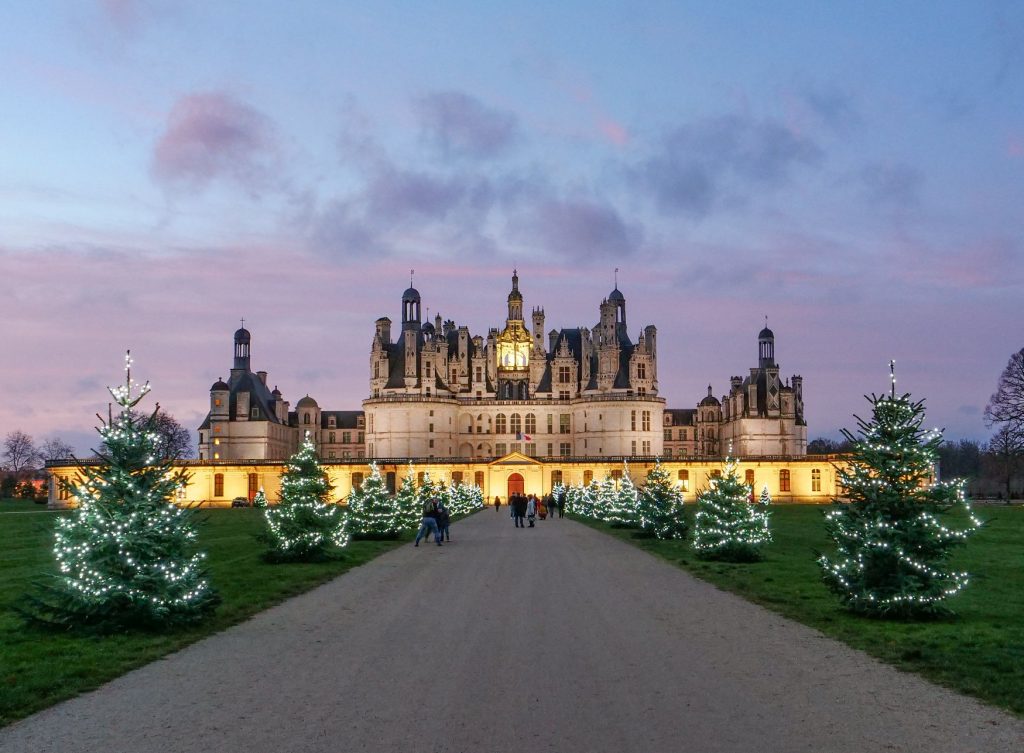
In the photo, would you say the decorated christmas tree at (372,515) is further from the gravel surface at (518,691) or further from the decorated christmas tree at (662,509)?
the gravel surface at (518,691)

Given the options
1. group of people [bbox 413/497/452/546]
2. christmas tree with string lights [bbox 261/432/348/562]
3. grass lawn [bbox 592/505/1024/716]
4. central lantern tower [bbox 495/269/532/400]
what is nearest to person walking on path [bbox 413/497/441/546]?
group of people [bbox 413/497/452/546]

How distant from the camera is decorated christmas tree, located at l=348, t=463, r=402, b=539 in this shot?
131 ft

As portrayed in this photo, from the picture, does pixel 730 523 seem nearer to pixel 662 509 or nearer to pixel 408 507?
pixel 662 509

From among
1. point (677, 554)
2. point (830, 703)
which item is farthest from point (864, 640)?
point (677, 554)

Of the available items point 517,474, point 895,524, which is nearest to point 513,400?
point 517,474

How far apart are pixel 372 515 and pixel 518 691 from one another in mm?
29879

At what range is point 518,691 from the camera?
1111 centimetres

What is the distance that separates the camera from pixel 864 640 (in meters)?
14.6

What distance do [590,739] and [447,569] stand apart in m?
17.9

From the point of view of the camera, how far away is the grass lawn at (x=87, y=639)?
11.4m

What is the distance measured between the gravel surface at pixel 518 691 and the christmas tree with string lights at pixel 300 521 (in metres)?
10.2

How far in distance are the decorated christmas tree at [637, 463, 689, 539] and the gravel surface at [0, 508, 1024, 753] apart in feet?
68.8

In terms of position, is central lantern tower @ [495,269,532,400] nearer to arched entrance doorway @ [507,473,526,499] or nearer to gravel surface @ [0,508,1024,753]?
arched entrance doorway @ [507,473,526,499]

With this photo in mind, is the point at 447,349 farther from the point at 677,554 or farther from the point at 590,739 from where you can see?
the point at 590,739
